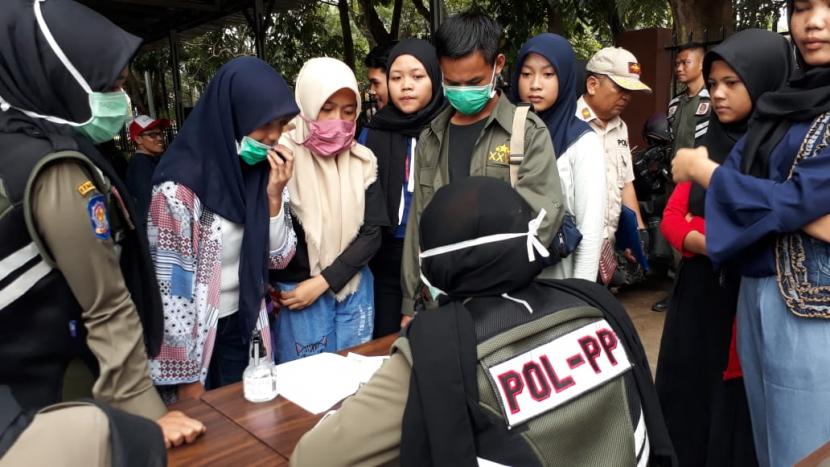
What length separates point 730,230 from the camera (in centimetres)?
166

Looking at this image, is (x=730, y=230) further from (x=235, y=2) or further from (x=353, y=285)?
(x=235, y=2)

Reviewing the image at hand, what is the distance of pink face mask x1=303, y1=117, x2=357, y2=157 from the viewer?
7.36 feet

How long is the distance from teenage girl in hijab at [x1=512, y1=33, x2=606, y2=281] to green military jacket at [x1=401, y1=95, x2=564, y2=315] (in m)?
0.21

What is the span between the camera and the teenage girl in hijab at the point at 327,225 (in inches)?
86.4

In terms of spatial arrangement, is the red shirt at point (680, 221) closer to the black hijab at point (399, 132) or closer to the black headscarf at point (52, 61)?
the black hijab at point (399, 132)

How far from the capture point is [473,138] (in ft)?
7.46

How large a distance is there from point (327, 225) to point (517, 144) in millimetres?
734

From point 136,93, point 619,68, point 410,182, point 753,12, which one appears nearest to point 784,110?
point 410,182

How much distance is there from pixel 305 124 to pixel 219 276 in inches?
27.7

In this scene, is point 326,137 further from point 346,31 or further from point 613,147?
point 346,31

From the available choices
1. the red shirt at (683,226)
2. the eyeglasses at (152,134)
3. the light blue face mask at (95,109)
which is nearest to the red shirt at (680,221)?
the red shirt at (683,226)

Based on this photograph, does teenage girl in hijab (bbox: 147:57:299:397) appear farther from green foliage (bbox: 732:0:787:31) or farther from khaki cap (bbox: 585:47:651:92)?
green foliage (bbox: 732:0:787:31)

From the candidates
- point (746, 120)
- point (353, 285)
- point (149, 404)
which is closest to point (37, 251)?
point (149, 404)

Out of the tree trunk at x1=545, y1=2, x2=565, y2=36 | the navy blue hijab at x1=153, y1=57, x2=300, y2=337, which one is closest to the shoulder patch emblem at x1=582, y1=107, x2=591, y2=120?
the navy blue hijab at x1=153, y1=57, x2=300, y2=337
